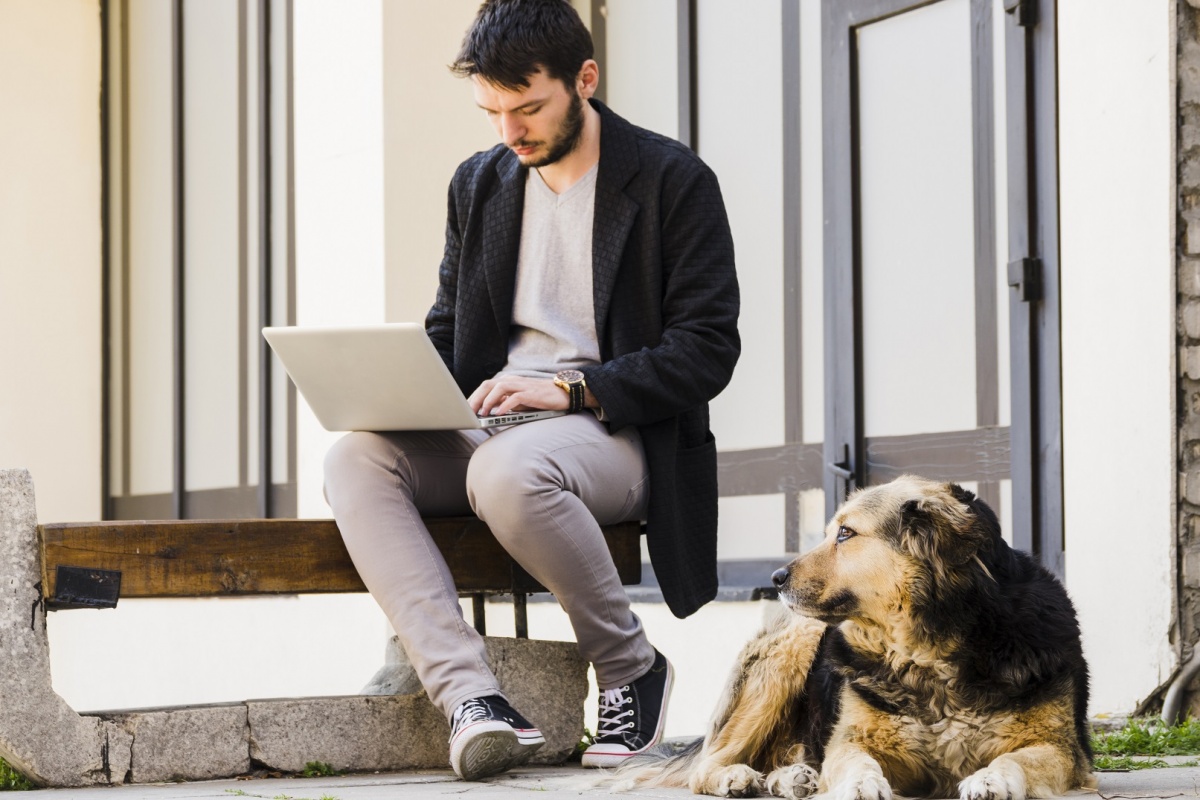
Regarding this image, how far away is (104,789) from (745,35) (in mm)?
4511

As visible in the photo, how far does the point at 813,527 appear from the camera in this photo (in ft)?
20.4

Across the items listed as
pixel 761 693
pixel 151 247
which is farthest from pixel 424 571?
pixel 151 247

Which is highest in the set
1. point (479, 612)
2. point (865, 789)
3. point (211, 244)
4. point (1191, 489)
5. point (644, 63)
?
point (644, 63)

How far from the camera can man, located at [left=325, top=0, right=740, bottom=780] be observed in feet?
11.1

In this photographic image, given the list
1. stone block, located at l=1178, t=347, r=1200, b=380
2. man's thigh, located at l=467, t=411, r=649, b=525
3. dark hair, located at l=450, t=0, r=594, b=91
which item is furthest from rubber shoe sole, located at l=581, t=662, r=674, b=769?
stone block, located at l=1178, t=347, r=1200, b=380

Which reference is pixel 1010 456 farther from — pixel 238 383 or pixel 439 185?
pixel 238 383

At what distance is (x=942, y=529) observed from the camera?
2842mm

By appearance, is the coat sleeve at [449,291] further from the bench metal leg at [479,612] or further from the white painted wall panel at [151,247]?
the white painted wall panel at [151,247]

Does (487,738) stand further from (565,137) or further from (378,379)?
(565,137)

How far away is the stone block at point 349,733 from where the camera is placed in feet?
12.1

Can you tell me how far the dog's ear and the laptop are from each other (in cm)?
98

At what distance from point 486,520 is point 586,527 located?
0.23 metres

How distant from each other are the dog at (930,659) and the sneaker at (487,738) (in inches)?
11.5

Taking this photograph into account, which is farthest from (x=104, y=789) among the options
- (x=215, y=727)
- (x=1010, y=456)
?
(x=1010, y=456)
